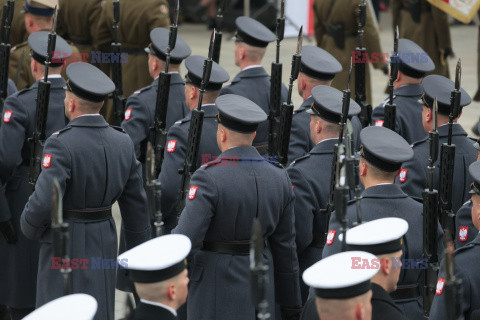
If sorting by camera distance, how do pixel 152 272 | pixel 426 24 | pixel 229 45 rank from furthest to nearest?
pixel 229 45, pixel 426 24, pixel 152 272

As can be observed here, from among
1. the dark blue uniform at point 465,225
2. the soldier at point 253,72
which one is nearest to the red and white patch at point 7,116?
the soldier at point 253,72

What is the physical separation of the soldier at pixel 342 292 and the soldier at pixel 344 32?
5806mm

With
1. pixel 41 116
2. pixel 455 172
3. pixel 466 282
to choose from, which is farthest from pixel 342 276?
pixel 41 116

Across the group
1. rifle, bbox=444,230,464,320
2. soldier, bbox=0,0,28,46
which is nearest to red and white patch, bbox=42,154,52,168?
rifle, bbox=444,230,464,320

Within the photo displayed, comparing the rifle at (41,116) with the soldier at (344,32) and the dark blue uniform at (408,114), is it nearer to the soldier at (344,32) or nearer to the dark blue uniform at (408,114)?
the dark blue uniform at (408,114)

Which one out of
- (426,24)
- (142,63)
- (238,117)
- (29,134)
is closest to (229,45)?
(426,24)

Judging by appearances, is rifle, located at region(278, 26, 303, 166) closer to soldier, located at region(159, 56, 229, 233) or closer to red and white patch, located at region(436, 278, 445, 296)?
soldier, located at region(159, 56, 229, 233)

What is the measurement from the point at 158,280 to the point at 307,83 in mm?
2844

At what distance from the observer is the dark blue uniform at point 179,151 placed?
4.98m

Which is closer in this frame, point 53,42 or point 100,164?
point 100,164

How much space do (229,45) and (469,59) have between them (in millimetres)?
3800

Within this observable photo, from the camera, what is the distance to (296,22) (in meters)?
13.0

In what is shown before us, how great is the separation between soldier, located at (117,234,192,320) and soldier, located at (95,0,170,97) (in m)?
4.83

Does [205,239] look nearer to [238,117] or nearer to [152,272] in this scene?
[238,117]
